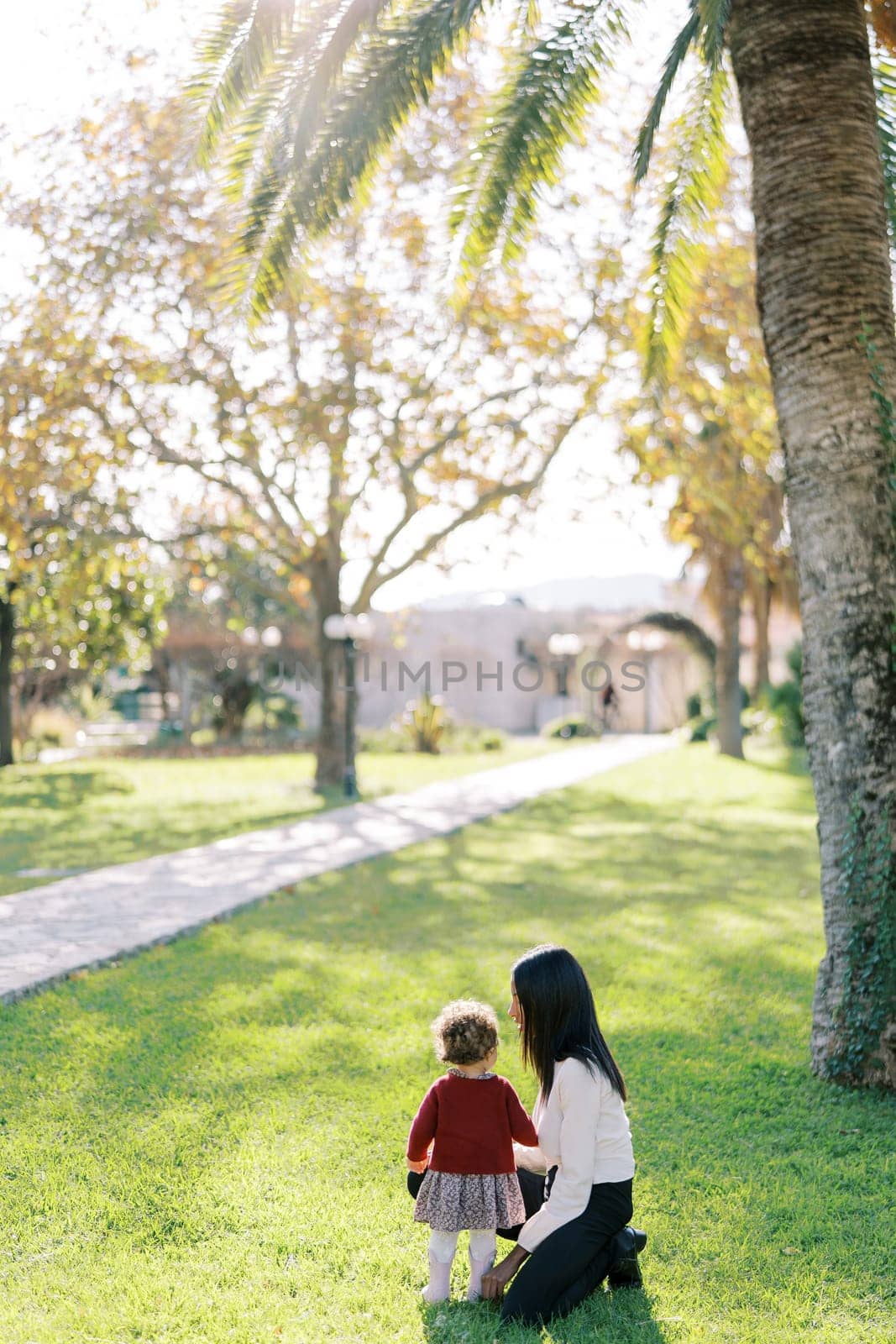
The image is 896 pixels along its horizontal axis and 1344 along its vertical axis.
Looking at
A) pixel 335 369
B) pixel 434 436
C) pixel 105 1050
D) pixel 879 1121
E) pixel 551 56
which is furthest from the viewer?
pixel 434 436

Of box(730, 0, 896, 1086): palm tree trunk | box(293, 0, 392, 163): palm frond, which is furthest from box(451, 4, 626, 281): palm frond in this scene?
box(730, 0, 896, 1086): palm tree trunk

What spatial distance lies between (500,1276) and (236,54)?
6301mm

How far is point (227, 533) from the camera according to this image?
17.3 metres

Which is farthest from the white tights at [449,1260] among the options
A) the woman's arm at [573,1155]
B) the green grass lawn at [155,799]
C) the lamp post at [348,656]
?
the lamp post at [348,656]

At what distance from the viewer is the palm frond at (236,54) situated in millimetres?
6266

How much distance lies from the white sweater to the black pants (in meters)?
0.03

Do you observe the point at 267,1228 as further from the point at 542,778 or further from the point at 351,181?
the point at 542,778

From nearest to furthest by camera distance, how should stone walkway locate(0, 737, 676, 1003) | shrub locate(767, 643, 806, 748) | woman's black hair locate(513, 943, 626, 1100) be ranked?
1. woman's black hair locate(513, 943, 626, 1100)
2. stone walkway locate(0, 737, 676, 1003)
3. shrub locate(767, 643, 806, 748)

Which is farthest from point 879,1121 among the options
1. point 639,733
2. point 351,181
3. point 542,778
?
point 639,733

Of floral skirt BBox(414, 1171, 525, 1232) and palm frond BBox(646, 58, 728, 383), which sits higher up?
palm frond BBox(646, 58, 728, 383)

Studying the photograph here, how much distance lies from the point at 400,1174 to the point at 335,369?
1275 centimetres

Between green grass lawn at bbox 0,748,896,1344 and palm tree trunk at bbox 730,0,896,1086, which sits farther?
palm tree trunk at bbox 730,0,896,1086

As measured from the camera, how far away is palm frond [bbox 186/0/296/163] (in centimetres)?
627

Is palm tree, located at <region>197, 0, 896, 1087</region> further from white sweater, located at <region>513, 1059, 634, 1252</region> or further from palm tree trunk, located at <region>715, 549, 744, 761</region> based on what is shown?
palm tree trunk, located at <region>715, 549, 744, 761</region>
